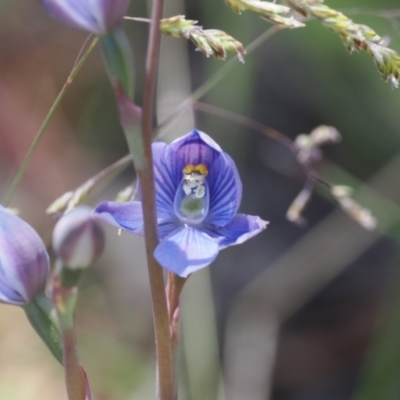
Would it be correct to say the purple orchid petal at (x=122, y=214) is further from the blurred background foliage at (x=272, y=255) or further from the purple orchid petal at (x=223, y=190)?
the blurred background foliage at (x=272, y=255)

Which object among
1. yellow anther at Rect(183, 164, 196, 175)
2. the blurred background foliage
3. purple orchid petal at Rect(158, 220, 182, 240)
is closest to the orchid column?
purple orchid petal at Rect(158, 220, 182, 240)

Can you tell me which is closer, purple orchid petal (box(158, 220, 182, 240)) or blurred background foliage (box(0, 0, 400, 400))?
purple orchid petal (box(158, 220, 182, 240))

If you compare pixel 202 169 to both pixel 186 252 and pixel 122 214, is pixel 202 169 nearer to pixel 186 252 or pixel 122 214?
pixel 122 214

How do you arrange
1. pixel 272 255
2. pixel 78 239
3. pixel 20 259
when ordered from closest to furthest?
pixel 78 239, pixel 20 259, pixel 272 255

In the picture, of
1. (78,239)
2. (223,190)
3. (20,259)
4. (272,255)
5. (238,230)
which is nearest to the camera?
(78,239)

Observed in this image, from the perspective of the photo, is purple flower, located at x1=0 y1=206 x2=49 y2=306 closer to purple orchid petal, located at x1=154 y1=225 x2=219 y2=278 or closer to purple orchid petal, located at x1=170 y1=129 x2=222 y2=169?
purple orchid petal, located at x1=154 y1=225 x2=219 y2=278

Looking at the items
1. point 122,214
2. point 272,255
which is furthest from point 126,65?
point 272,255
